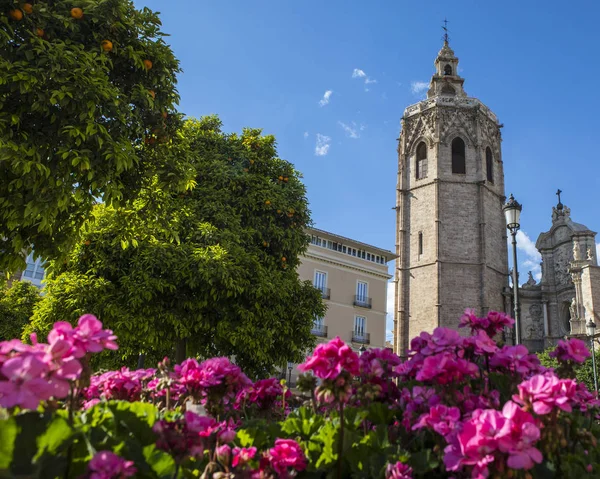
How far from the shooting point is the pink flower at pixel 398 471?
201 centimetres

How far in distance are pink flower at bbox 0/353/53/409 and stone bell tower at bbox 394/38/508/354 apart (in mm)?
44172

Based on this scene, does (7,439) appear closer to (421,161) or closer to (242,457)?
(242,457)

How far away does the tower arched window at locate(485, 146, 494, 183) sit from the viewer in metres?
50.0

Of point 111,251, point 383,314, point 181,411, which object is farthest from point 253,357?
point 383,314

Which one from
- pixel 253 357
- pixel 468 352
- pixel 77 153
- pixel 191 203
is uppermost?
pixel 191 203

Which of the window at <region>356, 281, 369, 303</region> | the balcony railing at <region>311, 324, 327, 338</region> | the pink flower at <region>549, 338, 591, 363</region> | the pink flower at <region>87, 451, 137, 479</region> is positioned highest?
the window at <region>356, 281, 369, 303</region>

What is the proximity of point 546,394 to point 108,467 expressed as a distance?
1635mm

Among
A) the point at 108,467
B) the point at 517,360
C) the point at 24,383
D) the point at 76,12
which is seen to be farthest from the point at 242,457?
the point at 76,12

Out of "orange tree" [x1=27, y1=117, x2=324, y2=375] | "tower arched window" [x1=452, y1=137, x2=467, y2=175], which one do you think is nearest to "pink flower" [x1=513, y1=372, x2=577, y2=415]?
"orange tree" [x1=27, y1=117, x2=324, y2=375]

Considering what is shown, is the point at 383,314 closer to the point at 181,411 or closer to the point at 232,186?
the point at 232,186

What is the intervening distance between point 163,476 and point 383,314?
37501mm

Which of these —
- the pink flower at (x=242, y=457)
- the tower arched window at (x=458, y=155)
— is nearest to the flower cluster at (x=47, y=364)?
the pink flower at (x=242, y=457)

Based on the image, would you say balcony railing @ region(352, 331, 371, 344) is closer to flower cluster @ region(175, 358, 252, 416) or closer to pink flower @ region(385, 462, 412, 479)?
flower cluster @ region(175, 358, 252, 416)

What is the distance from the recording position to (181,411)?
2.89 metres
